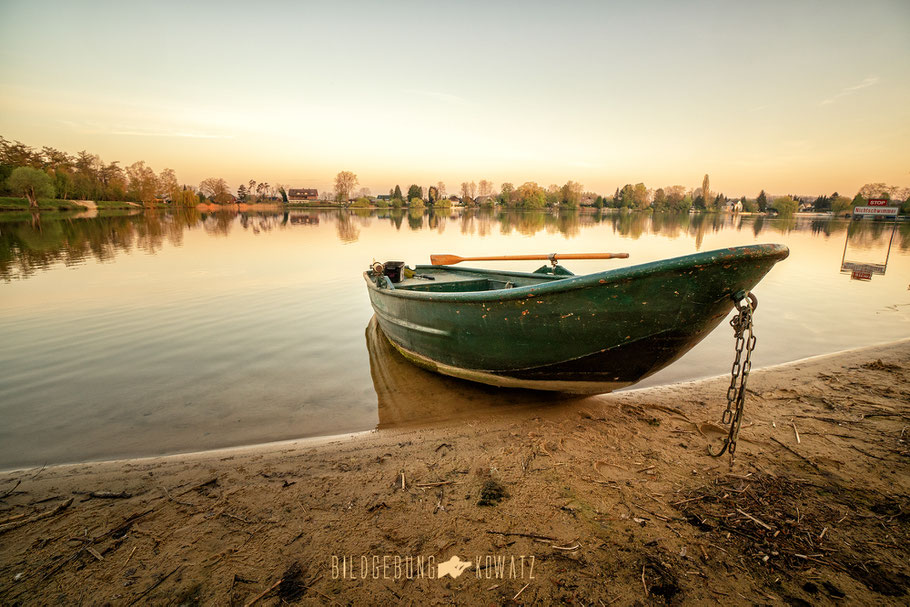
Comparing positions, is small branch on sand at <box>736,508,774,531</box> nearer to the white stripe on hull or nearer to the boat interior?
the white stripe on hull

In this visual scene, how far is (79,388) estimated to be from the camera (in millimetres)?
5168

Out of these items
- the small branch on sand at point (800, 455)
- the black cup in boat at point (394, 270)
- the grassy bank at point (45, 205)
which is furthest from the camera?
the grassy bank at point (45, 205)

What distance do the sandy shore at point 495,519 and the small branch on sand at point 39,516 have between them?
0.4 inches

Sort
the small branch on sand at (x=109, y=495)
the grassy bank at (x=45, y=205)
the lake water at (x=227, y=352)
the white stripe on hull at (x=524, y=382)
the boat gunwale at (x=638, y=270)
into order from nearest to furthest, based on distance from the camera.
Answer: the boat gunwale at (x=638, y=270) → the small branch on sand at (x=109, y=495) → the white stripe on hull at (x=524, y=382) → the lake water at (x=227, y=352) → the grassy bank at (x=45, y=205)

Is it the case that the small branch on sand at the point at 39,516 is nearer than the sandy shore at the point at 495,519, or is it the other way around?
the sandy shore at the point at 495,519

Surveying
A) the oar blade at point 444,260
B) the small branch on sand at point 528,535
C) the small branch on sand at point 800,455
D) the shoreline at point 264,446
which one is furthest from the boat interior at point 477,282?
the small branch on sand at point 528,535

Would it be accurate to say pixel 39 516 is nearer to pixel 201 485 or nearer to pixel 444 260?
pixel 201 485

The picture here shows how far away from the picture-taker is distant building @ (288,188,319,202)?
131m

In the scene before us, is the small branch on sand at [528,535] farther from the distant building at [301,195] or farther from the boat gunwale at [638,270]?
the distant building at [301,195]

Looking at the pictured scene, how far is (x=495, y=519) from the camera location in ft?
8.63

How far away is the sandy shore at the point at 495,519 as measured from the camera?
2104 mm

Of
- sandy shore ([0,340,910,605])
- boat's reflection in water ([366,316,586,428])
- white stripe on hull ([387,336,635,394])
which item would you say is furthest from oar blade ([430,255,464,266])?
sandy shore ([0,340,910,605])

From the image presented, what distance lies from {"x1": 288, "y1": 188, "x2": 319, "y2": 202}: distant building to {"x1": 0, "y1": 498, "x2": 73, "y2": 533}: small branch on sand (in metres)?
143

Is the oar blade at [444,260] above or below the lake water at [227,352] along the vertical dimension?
above
